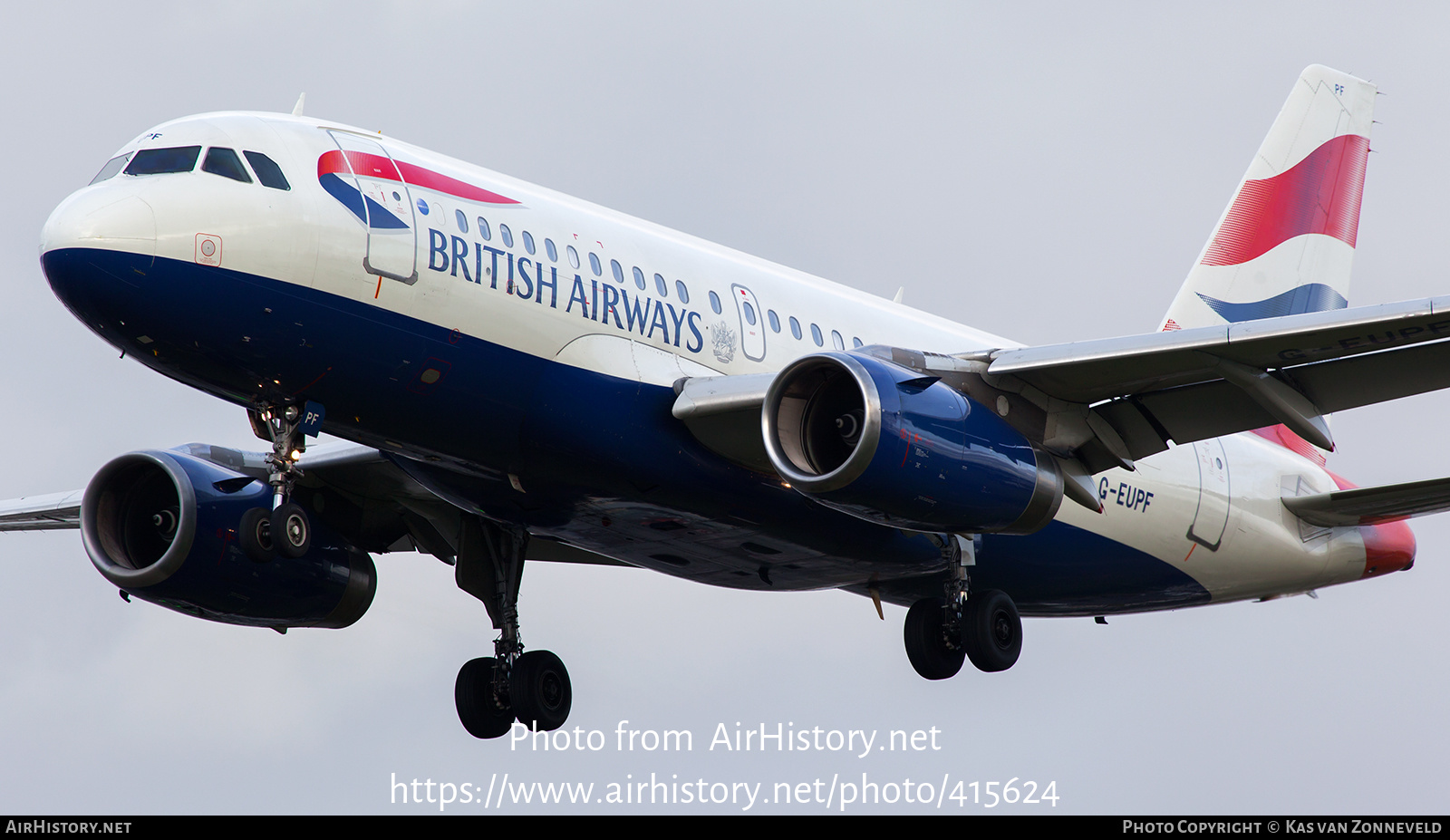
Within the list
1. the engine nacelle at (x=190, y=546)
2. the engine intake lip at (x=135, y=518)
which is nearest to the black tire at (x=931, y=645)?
the engine nacelle at (x=190, y=546)

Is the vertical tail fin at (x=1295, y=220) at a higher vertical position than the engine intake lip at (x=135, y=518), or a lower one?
higher

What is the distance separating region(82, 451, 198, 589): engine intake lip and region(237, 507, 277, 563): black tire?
18.2 feet

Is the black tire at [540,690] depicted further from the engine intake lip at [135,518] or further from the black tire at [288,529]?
the black tire at [288,529]

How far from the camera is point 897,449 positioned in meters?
19.5

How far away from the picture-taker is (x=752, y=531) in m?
22.4

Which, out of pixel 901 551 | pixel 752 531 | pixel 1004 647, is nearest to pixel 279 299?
pixel 752 531

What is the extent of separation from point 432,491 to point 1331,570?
48.1ft

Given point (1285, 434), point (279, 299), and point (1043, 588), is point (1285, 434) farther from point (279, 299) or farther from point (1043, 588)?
point (279, 299)

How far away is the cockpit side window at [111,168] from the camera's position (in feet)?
61.5

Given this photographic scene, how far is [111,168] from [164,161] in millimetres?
692

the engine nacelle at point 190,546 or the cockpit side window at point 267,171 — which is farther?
the engine nacelle at point 190,546

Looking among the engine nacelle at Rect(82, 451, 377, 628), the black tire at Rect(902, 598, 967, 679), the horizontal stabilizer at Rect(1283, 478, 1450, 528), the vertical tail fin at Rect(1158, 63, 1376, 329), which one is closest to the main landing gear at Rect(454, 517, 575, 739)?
the engine nacelle at Rect(82, 451, 377, 628)

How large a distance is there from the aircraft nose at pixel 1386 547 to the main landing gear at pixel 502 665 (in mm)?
13112

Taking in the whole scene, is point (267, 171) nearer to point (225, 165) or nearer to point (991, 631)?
point (225, 165)
